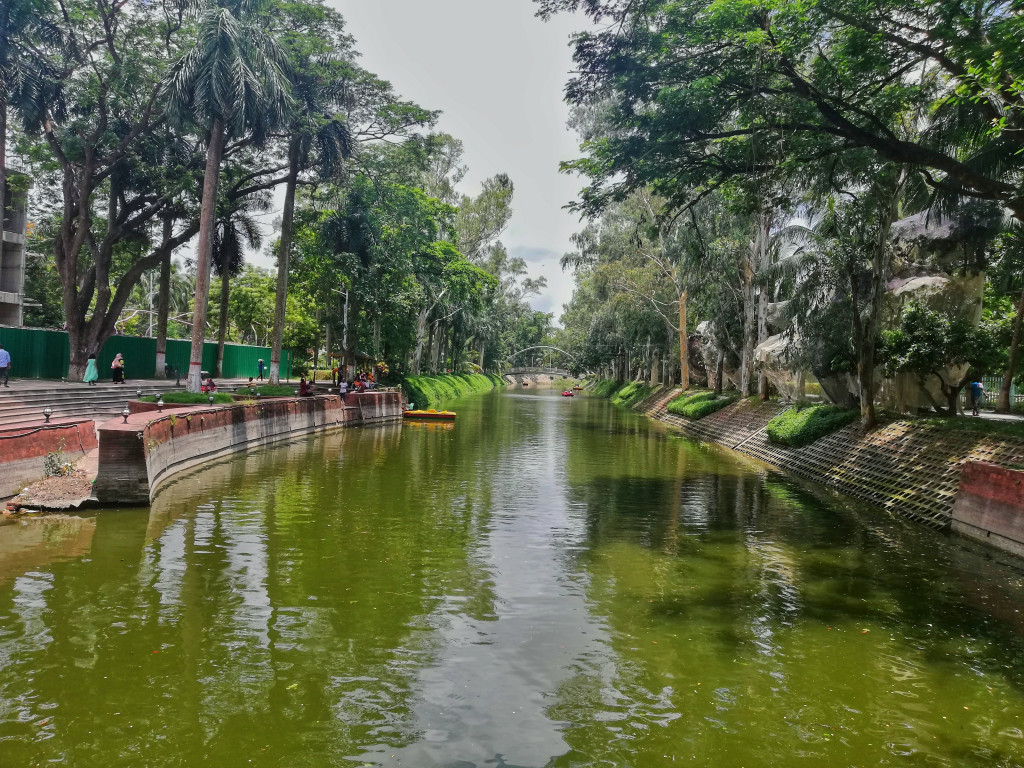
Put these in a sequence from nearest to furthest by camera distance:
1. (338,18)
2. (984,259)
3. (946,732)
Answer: (946,732), (984,259), (338,18)

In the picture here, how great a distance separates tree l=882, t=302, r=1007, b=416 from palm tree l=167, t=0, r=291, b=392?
804 inches

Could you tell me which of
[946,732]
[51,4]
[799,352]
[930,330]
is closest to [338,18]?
[51,4]

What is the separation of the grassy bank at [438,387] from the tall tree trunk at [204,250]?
23.5m

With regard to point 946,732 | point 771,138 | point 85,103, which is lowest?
point 946,732

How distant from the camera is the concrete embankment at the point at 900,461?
14.3m

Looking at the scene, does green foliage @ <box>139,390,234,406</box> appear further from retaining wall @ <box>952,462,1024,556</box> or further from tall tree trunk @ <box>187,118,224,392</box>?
retaining wall @ <box>952,462,1024,556</box>

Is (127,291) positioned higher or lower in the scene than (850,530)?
higher

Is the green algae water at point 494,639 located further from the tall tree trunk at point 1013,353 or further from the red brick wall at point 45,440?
the tall tree trunk at point 1013,353

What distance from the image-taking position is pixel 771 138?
15617mm

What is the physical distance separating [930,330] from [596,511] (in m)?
10.7

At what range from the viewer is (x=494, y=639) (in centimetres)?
758

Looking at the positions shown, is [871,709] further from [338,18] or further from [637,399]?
[637,399]

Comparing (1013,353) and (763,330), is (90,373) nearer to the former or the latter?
(763,330)

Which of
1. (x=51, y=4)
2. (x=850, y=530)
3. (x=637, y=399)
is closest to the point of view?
(x=850, y=530)
